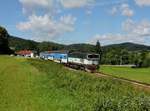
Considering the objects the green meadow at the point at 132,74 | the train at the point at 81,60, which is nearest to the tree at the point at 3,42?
the train at the point at 81,60

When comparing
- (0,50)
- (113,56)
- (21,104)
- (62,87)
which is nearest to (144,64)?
(113,56)

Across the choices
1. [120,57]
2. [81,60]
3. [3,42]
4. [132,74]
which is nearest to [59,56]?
[132,74]

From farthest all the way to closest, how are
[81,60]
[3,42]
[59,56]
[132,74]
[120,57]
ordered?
[3,42] < [120,57] < [59,56] < [132,74] < [81,60]

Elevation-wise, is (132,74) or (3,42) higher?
(3,42)

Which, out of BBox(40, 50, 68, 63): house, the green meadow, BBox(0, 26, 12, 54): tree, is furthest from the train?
BBox(0, 26, 12, 54): tree

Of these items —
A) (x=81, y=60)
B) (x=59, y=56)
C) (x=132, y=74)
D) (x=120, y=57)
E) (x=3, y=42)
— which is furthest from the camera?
(x=3, y=42)

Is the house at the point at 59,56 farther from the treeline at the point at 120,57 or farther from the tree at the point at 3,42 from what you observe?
the tree at the point at 3,42

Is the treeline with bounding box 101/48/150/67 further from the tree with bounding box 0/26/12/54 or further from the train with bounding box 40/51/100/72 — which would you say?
the train with bounding box 40/51/100/72

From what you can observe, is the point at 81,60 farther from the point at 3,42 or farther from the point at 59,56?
the point at 3,42

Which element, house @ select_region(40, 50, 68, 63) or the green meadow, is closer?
the green meadow

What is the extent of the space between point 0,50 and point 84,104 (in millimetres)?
157944

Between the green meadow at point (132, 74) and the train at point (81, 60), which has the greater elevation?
the train at point (81, 60)

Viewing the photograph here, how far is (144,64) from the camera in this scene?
147000 mm

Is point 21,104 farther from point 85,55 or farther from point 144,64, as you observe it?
point 144,64
